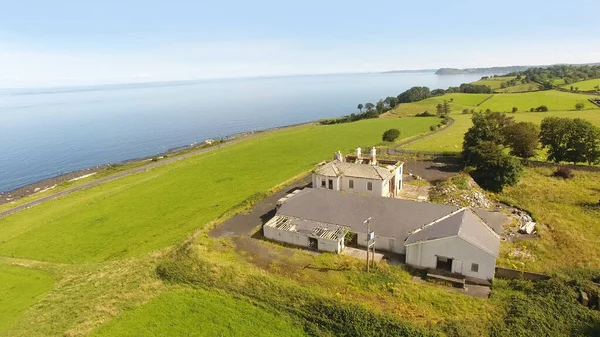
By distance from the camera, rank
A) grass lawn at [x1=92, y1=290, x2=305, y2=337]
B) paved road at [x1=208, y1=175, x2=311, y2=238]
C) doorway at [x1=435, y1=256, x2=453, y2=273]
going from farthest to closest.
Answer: paved road at [x1=208, y1=175, x2=311, y2=238]
doorway at [x1=435, y1=256, x2=453, y2=273]
grass lawn at [x1=92, y1=290, x2=305, y2=337]

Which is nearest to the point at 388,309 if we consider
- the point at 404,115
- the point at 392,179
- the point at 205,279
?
the point at 205,279

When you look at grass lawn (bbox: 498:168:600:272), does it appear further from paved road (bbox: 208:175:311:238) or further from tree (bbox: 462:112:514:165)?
paved road (bbox: 208:175:311:238)

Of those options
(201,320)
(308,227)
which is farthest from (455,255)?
(201,320)

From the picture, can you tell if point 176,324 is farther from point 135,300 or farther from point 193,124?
point 193,124

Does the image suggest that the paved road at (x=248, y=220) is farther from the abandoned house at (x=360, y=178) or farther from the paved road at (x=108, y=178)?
the paved road at (x=108, y=178)

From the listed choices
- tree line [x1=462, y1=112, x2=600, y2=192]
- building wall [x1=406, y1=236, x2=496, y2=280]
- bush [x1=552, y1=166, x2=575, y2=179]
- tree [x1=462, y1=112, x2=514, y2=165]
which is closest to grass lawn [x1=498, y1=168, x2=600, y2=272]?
bush [x1=552, y1=166, x2=575, y2=179]

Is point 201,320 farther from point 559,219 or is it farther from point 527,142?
point 527,142
